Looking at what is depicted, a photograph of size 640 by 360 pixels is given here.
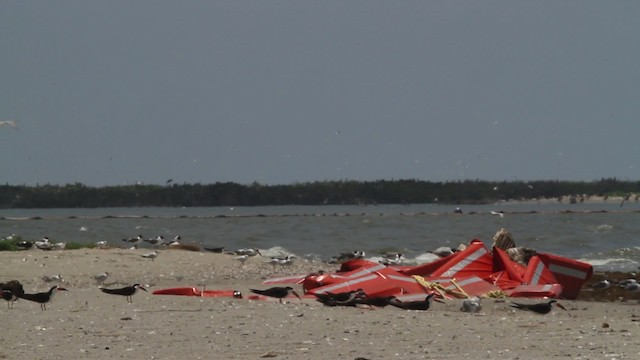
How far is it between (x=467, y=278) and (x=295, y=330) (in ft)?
17.6

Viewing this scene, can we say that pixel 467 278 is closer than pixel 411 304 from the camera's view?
No

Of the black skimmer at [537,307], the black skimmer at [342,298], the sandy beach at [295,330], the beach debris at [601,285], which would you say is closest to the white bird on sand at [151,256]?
the sandy beach at [295,330]

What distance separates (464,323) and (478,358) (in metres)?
2.53

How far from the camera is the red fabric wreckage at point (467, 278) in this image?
1412 centimetres

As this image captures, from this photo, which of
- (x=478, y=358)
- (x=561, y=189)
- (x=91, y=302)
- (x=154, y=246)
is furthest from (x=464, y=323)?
(x=561, y=189)

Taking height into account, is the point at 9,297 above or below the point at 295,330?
above

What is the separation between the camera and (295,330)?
10.6 meters

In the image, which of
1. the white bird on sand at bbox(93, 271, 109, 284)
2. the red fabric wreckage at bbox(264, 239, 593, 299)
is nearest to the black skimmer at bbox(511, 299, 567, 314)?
the red fabric wreckage at bbox(264, 239, 593, 299)

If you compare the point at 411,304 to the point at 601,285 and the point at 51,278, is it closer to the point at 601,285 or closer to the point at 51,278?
the point at 601,285

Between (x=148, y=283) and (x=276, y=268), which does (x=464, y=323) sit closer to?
(x=148, y=283)

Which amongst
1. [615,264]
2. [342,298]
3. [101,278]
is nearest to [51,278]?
[101,278]

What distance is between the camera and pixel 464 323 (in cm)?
1150

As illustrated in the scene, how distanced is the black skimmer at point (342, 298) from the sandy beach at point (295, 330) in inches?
8.0

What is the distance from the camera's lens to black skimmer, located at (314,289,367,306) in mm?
12875
